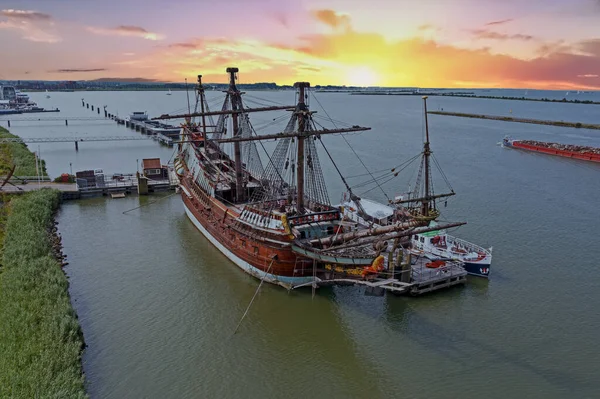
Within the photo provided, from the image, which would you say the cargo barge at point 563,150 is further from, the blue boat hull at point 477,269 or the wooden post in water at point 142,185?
the wooden post in water at point 142,185

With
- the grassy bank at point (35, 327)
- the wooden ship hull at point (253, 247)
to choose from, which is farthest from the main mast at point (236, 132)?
the grassy bank at point (35, 327)

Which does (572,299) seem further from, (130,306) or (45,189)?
(45,189)

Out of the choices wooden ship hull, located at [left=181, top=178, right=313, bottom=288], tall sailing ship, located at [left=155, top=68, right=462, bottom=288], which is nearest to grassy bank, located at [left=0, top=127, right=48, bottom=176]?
tall sailing ship, located at [left=155, top=68, right=462, bottom=288]

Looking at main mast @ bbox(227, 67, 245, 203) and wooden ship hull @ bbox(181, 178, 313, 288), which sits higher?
main mast @ bbox(227, 67, 245, 203)

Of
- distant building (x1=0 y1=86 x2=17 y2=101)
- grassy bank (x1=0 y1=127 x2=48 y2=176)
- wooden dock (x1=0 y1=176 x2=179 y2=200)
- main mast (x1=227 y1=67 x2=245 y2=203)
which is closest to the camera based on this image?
main mast (x1=227 y1=67 x2=245 y2=203)

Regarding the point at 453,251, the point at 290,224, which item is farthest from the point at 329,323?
the point at 453,251

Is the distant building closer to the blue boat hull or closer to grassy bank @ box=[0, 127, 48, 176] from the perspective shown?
grassy bank @ box=[0, 127, 48, 176]

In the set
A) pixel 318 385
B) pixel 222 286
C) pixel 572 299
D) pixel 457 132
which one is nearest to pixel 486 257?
pixel 572 299
